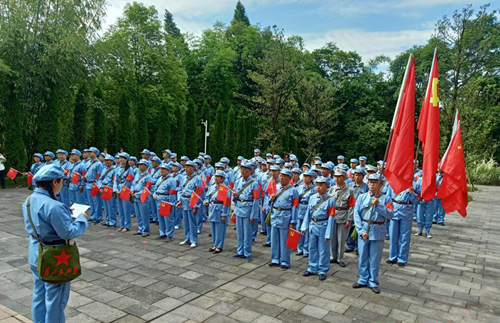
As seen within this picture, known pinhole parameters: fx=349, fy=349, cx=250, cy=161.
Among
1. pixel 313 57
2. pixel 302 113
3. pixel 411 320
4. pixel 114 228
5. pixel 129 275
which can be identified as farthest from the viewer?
pixel 313 57

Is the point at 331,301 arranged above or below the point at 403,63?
below

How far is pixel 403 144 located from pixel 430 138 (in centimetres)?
101

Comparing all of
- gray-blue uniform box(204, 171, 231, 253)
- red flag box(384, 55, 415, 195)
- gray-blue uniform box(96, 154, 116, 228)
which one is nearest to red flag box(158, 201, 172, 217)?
gray-blue uniform box(204, 171, 231, 253)

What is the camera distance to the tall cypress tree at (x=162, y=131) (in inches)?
1049

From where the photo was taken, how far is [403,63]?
45969 millimetres

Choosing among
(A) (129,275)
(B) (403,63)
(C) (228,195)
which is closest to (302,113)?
(C) (228,195)

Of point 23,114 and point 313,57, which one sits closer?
point 23,114

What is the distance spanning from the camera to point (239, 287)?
6.15 m

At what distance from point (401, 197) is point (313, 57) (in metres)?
45.2

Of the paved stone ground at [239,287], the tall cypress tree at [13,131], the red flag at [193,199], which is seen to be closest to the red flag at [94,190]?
the paved stone ground at [239,287]

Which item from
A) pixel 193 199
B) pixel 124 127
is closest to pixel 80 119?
pixel 124 127

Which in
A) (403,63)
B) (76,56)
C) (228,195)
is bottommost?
(228,195)

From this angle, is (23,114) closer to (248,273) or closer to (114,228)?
(114,228)

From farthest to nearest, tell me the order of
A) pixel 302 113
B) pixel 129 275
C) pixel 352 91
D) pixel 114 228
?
pixel 352 91, pixel 302 113, pixel 114 228, pixel 129 275
